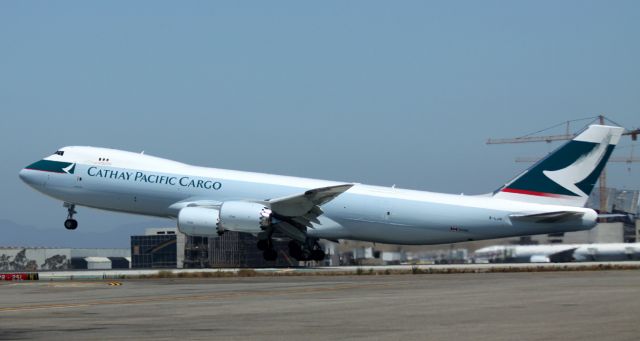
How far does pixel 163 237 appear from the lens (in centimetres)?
10944

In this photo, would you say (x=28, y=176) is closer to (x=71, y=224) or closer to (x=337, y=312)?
(x=71, y=224)

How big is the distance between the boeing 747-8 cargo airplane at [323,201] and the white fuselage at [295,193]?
2.2 inches

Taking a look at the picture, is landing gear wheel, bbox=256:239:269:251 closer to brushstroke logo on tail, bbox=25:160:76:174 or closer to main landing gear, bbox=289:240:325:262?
main landing gear, bbox=289:240:325:262

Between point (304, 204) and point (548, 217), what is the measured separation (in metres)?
13.0

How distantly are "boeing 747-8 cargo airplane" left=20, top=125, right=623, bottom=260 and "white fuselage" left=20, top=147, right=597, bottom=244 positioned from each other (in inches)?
2.2

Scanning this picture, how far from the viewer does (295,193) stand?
55.7m

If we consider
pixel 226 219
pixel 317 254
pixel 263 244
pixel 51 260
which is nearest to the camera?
pixel 226 219

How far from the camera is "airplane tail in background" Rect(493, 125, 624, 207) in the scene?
53781 mm

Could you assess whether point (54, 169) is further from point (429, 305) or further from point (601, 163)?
point (429, 305)

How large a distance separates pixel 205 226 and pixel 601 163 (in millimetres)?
21794

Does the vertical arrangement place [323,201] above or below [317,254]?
above

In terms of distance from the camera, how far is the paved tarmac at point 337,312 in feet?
58.6

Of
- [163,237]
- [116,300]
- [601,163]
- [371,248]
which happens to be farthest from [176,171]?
[163,237]

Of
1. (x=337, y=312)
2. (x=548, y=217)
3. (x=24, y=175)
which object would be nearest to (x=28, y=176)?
(x=24, y=175)
